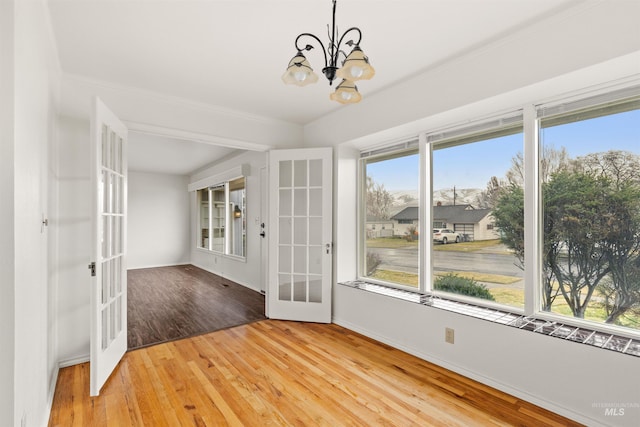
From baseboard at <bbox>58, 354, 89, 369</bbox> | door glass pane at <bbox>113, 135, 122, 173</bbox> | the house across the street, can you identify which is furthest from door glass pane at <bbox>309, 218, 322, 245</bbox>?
baseboard at <bbox>58, 354, 89, 369</bbox>

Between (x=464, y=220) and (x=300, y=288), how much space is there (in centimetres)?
207

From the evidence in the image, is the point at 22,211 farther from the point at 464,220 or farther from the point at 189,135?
the point at 464,220

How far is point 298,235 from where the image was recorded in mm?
3920

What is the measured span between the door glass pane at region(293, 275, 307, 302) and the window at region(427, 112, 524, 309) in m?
1.54

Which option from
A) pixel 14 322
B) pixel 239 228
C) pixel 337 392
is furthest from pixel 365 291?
pixel 239 228

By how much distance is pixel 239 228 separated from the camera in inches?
249

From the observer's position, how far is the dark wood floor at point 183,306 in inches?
139

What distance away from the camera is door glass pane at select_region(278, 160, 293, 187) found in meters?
3.94

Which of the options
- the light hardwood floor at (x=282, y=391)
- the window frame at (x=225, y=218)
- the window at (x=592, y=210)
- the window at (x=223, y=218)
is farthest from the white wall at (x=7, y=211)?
the window at (x=223, y=218)

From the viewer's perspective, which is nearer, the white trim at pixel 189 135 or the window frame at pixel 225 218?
the white trim at pixel 189 135

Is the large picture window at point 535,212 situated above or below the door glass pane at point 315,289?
above

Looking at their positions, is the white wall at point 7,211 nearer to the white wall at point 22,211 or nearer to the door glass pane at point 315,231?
the white wall at point 22,211

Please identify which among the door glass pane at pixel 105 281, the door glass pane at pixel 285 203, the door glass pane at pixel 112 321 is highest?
the door glass pane at pixel 285 203

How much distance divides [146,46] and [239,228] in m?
4.30
